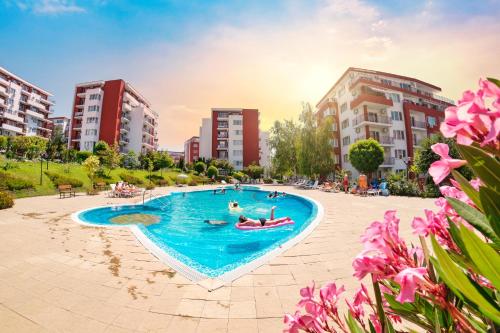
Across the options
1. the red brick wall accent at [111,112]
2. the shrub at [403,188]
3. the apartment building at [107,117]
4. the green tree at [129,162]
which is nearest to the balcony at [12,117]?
the apartment building at [107,117]

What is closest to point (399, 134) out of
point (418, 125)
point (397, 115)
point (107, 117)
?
point (397, 115)

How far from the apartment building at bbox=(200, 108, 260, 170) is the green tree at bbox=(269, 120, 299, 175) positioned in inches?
Answer: 758

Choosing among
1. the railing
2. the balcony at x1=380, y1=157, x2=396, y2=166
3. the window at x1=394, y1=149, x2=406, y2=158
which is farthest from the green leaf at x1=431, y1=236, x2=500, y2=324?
the railing

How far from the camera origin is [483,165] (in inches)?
32.4

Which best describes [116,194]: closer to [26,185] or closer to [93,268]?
[26,185]

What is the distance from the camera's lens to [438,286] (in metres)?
0.92

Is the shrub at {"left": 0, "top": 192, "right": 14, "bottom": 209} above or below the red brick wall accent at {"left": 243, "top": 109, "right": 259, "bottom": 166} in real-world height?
below

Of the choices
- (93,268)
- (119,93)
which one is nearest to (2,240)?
(93,268)

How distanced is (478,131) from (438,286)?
2.07 feet

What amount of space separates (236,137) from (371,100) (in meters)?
40.8

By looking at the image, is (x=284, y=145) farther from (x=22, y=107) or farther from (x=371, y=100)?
(x=22, y=107)

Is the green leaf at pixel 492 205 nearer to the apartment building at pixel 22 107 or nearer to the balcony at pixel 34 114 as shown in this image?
the apartment building at pixel 22 107

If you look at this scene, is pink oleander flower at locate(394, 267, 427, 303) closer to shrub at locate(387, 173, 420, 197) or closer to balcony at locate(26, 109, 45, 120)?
shrub at locate(387, 173, 420, 197)

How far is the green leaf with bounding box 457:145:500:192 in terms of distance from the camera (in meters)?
0.79
